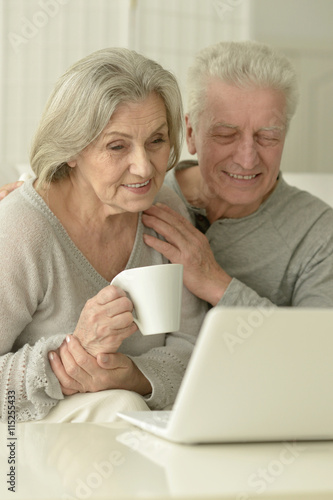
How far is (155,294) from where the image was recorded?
957 millimetres

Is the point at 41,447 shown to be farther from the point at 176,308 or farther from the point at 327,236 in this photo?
the point at 327,236

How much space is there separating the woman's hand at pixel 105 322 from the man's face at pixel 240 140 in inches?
22.8

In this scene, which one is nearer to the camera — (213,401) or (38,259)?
(213,401)

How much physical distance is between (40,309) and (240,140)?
24.1 inches

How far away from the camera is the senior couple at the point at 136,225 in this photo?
1.20 metres

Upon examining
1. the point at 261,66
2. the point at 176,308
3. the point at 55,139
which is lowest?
the point at 176,308

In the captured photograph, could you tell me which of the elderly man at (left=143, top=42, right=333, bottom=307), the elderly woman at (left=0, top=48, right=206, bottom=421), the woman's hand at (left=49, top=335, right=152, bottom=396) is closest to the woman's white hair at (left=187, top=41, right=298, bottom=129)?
the elderly man at (left=143, top=42, right=333, bottom=307)

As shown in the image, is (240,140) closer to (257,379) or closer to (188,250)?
(188,250)

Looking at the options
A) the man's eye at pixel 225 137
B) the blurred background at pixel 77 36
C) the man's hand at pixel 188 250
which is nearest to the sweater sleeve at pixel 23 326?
the man's hand at pixel 188 250

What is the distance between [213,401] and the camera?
2.11 feet

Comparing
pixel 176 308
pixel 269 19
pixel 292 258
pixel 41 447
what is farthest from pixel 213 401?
pixel 269 19

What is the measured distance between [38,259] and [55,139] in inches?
9.2

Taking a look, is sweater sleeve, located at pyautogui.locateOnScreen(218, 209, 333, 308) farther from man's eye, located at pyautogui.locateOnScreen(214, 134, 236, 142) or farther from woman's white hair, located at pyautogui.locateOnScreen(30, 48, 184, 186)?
woman's white hair, located at pyautogui.locateOnScreen(30, 48, 184, 186)

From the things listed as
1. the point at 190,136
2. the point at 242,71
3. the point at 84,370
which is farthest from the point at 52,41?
the point at 84,370
